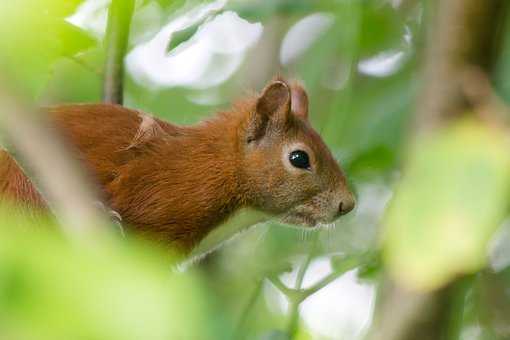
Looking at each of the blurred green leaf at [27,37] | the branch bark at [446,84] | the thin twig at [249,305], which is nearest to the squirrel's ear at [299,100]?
the thin twig at [249,305]

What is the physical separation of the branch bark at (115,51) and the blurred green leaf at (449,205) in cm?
131

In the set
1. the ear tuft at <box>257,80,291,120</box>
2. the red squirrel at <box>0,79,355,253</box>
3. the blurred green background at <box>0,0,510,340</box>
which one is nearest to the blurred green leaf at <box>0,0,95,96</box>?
the blurred green background at <box>0,0,510,340</box>

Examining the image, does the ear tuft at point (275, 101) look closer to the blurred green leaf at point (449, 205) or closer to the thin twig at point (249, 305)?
the thin twig at point (249, 305)

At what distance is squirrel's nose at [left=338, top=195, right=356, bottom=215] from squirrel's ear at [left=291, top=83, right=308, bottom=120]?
0.36 meters

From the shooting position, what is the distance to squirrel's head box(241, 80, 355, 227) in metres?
2.97

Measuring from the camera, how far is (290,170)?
301 cm

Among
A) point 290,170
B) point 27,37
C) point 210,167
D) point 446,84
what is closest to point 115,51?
point 210,167

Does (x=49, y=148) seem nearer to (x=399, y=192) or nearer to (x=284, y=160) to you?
(x=399, y=192)

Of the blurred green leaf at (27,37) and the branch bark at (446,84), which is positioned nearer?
the blurred green leaf at (27,37)

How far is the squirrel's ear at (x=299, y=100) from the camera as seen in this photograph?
10.4 feet

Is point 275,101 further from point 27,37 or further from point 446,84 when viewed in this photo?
point 27,37

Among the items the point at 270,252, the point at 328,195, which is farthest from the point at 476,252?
the point at 270,252

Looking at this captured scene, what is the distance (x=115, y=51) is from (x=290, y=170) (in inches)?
31.0

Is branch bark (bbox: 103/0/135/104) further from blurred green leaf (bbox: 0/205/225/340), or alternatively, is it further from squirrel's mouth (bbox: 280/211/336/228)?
blurred green leaf (bbox: 0/205/225/340)
